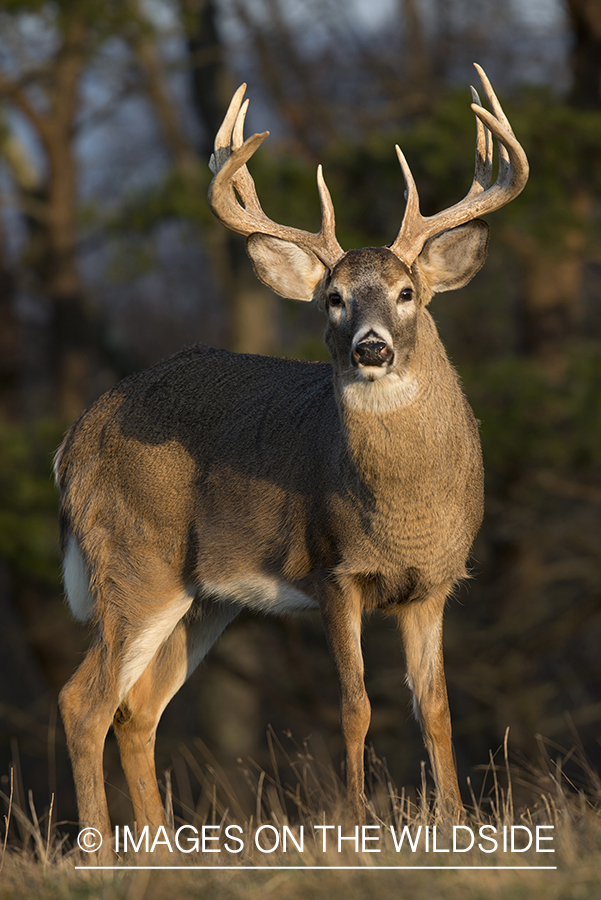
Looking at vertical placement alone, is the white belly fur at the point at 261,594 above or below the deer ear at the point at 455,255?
below

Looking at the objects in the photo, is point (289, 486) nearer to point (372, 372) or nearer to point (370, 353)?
point (372, 372)

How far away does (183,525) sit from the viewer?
560cm

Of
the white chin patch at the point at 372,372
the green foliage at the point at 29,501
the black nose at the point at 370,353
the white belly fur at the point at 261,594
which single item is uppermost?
the black nose at the point at 370,353

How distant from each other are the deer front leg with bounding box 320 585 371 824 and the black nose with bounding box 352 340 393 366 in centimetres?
102

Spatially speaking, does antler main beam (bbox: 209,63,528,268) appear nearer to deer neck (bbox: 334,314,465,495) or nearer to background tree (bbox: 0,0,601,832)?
deer neck (bbox: 334,314,465,495)

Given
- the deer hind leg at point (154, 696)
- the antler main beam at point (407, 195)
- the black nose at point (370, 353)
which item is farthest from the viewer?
the deer hind leg at point (154, 696)

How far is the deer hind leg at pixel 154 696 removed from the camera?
551 cm

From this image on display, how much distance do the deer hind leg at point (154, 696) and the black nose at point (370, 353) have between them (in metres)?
2.06

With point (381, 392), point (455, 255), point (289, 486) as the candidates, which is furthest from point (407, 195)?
point (289, 486)

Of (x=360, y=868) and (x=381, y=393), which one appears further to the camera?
(x=381, y=393)

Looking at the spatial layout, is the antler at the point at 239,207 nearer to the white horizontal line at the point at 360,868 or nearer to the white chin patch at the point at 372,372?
the white chin patch at the point at 372,372

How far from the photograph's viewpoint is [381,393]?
468 cm

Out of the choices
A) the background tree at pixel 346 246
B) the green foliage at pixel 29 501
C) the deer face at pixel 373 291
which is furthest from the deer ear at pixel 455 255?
the green foliage at pixel 29 501

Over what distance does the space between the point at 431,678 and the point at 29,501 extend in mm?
7255
